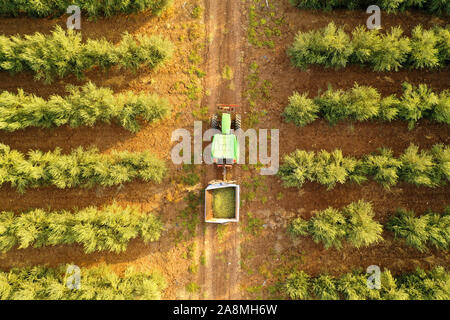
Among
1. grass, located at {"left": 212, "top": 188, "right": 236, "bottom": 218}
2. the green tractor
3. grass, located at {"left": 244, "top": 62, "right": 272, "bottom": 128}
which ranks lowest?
grass, located at {"left": 212, "top": 188, "right": 236, "bottom": 218}

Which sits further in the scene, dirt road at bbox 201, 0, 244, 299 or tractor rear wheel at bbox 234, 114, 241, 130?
dirt road at bbox 201, 0, 244, 299

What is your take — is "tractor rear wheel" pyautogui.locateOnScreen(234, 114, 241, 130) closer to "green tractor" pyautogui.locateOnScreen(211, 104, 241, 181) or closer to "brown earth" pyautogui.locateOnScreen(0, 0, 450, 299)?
"green tractor" pyautogui.locateOnScreen(211, 104, 241, 181)

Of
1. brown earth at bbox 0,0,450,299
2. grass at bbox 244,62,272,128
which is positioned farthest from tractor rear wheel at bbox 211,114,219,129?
grass at bbox 244,62,272,128

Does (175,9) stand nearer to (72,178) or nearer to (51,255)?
(72,178)

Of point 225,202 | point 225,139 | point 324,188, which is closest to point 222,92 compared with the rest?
point 225,139

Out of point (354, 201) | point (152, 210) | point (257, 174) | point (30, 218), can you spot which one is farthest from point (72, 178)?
point (354, 201)
